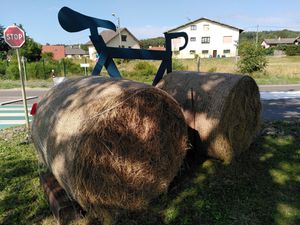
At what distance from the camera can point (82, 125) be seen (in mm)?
2715

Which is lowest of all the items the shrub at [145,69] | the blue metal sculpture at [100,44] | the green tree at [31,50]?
the shrub at [145,69]

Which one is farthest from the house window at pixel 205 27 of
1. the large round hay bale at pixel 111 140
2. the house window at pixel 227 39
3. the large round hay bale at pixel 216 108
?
the large round hay bale at pixel 111 140

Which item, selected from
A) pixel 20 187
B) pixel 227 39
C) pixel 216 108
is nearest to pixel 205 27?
pixel 227 39

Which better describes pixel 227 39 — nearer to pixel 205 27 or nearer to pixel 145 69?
pixel 205 27

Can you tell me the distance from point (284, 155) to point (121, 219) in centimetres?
330

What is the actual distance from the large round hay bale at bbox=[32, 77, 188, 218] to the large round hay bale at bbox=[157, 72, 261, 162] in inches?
27.0

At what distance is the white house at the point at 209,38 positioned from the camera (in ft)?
204

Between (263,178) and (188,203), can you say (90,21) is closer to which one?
(188,203)

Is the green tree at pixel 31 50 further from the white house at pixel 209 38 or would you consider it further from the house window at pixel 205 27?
the house window at pixel 205 27

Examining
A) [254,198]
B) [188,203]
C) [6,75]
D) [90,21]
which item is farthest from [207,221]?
[6,75]

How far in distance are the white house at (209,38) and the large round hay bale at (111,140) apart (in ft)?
195

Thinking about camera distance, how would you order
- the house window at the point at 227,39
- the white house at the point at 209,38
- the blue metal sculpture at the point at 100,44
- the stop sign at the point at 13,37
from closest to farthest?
1. the blue metal sculpture at the point at 100,44
2. the stop sign at the point at 13,37
3. the white house at the point at 209,38
4. the house window at the point at 227,39

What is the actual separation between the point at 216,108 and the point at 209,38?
63.0 metres

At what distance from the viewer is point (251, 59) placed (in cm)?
2192
